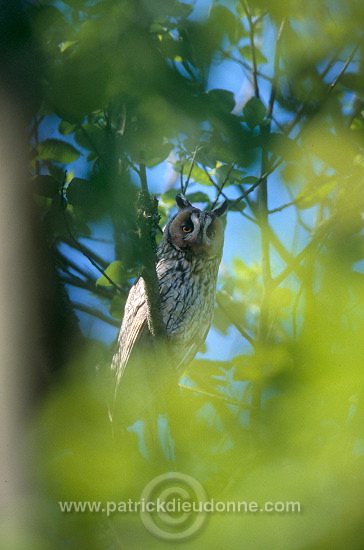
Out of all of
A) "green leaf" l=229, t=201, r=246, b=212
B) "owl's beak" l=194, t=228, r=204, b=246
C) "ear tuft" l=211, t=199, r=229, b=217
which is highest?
"owl's beak" l=194, t=228, r=204, b=246

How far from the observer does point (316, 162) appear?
1.20 metres

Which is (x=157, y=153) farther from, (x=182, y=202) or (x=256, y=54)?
(x=182, y=202)

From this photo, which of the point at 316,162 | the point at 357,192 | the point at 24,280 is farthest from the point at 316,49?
the point at 24,280

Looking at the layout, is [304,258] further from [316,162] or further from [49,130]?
[49,130]

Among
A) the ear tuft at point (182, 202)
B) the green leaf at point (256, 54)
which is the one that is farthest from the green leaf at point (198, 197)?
the green leaf at point (256, 54)

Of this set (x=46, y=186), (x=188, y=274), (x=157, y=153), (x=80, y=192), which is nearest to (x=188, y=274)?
(x=188, y=274)

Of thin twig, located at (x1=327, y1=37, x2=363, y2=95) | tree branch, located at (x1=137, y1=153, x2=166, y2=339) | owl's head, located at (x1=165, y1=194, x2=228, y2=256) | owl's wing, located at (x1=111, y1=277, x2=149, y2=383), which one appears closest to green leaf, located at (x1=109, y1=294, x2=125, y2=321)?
owl's wing, located at (x1=111, y1=277, x2=149, y2=383)

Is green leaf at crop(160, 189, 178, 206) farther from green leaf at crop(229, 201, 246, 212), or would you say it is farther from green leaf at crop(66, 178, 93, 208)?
green leaf at crop(66, 178, 93, 208)

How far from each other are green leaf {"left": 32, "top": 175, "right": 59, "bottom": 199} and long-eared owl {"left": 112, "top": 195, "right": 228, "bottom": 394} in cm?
66

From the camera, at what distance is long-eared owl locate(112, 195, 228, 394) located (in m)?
2.11

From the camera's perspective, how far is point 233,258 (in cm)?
142

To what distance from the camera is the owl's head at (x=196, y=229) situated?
6.73ft

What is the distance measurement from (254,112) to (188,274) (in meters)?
1.10

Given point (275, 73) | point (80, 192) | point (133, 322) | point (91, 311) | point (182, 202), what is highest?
point (182, 202)
